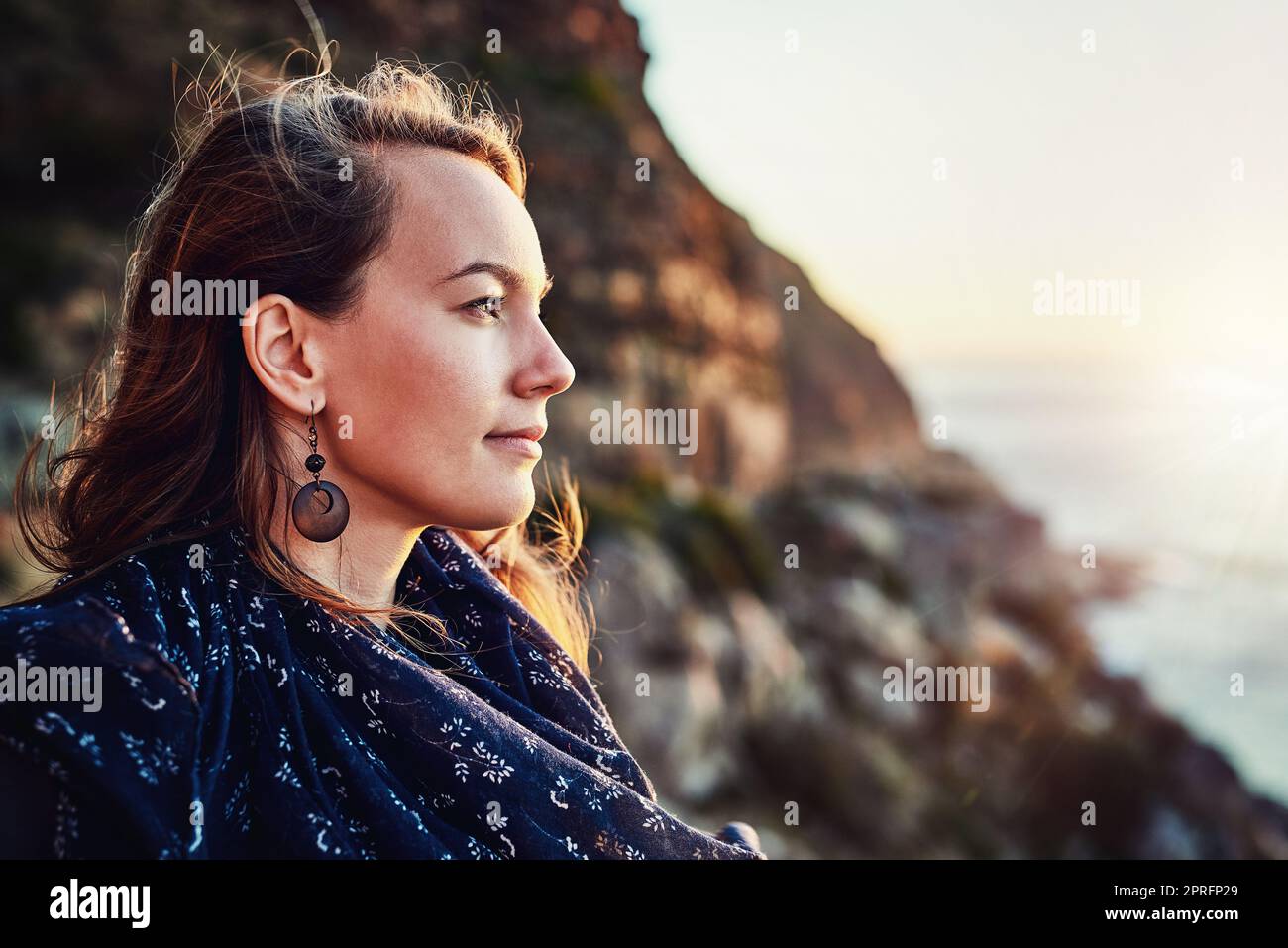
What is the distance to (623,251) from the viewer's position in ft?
48.9

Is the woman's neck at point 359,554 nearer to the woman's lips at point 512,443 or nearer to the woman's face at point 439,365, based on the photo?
the woman's face at point 439,365

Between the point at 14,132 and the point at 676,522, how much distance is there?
26.8 ft

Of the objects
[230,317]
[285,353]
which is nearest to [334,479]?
[285,353]

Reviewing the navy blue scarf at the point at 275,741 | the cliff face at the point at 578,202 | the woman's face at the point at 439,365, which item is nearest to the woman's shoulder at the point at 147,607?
the navy blue scarf at the point at 275,741

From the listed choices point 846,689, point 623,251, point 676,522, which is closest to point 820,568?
point 846,689

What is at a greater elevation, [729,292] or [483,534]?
[729,292]

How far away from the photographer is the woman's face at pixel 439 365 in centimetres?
174

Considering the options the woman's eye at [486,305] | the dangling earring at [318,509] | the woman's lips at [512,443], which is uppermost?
the woman's eye at [486,305]

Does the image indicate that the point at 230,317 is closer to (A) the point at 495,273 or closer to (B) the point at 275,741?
(A) the point at 495,273

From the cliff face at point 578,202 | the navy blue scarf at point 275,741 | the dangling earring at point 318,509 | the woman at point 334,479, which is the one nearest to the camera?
the navy blue scarf at point 275,741

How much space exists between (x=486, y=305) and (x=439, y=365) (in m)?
0.14

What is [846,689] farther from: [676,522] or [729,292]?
[729,292]

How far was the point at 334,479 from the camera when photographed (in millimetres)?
1800

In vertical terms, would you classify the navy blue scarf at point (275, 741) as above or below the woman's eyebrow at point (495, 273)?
below
